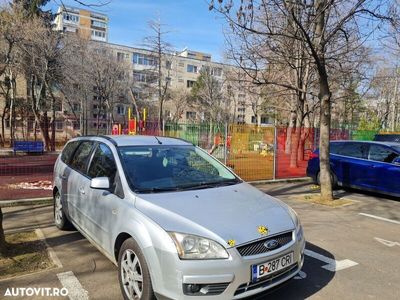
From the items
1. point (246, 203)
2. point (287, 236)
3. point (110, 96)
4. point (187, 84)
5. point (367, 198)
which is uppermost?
point (187, 84)

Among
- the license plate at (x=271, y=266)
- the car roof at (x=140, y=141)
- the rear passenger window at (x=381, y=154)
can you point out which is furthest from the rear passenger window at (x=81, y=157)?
the rear passenger window at (x=381, y=154)

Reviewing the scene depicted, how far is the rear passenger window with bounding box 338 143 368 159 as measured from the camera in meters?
10.2

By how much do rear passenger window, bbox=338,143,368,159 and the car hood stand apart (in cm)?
713

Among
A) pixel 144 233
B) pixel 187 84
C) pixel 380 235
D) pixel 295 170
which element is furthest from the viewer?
pixel 187 84

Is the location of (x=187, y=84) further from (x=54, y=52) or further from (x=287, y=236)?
(x=287, y=236)

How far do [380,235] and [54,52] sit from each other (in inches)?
1089

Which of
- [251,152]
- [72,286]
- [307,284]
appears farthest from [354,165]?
[72,286]

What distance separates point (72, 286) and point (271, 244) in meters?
2.29

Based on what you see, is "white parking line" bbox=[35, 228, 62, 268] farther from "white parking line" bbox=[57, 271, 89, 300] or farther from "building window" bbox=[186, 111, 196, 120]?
"building window" bbox=[186, 111, 196, 120]

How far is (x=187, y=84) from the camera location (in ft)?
247

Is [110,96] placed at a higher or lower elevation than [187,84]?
lower

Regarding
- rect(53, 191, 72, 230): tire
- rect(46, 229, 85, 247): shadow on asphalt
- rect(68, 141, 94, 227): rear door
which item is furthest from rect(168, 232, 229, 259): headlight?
rect(53, 191, 72, 230): tire

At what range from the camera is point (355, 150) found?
34.4 ft

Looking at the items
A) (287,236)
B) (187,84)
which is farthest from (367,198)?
(187,84)
